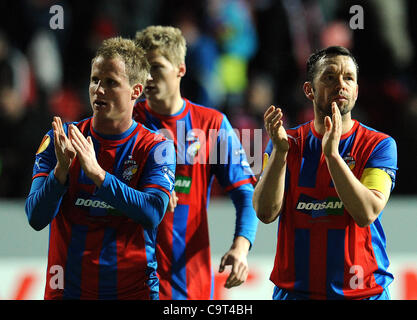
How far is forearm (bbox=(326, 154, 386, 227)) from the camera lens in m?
3.39

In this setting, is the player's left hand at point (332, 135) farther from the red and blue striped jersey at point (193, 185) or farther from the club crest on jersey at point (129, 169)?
the red and blue striped jersey at point (193, 185)

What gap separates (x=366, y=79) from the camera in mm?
8844

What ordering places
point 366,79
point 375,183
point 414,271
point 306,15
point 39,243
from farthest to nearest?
point 306,15 → point 366,79 → point 39,243 → point 414,271 → point 375,183

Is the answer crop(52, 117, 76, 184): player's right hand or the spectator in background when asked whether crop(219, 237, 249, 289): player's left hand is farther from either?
the spectator in background

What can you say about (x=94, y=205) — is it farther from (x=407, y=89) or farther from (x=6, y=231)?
(x=407, y=89)

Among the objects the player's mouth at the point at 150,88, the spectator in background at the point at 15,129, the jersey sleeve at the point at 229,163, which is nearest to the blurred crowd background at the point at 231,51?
the spectator in background at the point at 15,129

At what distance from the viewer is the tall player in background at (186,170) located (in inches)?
177

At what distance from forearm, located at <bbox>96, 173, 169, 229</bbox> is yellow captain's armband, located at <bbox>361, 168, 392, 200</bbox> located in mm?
959

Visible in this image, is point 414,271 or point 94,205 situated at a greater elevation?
point 94,205

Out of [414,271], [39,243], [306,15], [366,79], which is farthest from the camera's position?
[306,15]

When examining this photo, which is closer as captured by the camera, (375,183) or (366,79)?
(375,183)
